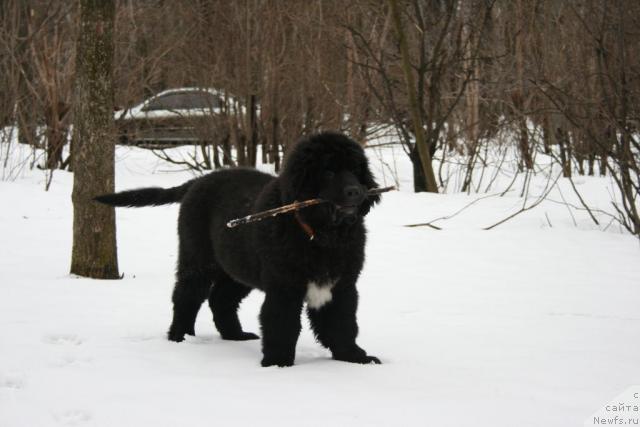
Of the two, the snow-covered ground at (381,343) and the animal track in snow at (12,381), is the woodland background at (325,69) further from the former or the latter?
the animal track in snow at (12,381)

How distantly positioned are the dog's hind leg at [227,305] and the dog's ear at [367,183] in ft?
4.16

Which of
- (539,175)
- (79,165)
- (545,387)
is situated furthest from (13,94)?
(545,387)

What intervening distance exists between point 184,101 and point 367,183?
1195 centimetres

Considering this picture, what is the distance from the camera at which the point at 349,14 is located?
539 inches

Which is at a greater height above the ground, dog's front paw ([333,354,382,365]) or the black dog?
the black dog

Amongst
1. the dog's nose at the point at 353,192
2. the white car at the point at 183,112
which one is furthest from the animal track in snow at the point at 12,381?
the white car at the point at 183,112

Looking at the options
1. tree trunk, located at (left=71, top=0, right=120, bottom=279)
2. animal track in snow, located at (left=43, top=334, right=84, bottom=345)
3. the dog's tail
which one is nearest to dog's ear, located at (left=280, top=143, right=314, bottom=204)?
the dog's tail

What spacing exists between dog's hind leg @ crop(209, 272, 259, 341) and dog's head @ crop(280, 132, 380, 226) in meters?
1.21

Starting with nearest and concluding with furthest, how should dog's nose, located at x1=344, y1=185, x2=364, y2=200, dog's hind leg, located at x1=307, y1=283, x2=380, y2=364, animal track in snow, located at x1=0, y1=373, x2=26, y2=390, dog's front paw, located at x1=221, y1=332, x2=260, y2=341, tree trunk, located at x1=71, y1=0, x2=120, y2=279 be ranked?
animal track in snow, located at x1=0, y1=373, x2=26, y2=390
dog's nose, located at x1=344, y1=185, x2=364, y2=200
dog's hind leg, located at x1=307, y1=283, x2=380, y2=364
dog's front paw, located at x1=221, y1=332, x2=260, y2=341
tree trunk, located at x1=71, y1=0, x2=120, y2=279

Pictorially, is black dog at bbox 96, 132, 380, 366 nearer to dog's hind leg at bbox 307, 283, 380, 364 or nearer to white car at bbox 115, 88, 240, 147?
dog's hind leg at bbox 307, 283, 380, 364

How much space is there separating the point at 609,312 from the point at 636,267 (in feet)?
6.45

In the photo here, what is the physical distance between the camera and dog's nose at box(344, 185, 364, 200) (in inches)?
154

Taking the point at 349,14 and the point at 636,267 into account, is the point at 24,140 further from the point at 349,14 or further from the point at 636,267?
the point at 636,267

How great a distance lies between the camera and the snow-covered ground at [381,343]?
3.38 m
